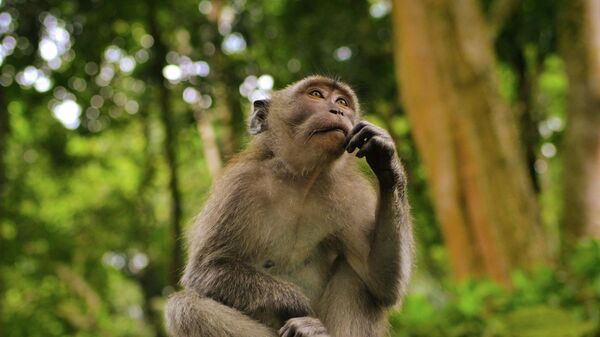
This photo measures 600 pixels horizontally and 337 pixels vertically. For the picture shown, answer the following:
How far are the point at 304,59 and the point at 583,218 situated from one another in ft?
14.9

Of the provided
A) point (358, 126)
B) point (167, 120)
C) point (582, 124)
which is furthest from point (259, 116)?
point (167, 120)

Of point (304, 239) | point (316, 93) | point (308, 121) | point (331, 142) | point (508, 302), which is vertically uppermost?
point (316, 93)

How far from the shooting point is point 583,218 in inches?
389

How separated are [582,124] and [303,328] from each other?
285 inches

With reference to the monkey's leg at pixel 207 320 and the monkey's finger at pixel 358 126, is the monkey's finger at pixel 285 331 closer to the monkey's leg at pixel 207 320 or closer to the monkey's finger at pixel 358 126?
the monkey's leg at pixel 207 320

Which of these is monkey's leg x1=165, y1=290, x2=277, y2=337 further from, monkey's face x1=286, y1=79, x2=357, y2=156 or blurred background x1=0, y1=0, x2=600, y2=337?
blurred background x1=0, y1=0, x2=600, y2=337

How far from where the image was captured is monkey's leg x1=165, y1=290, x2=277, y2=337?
3934 mm

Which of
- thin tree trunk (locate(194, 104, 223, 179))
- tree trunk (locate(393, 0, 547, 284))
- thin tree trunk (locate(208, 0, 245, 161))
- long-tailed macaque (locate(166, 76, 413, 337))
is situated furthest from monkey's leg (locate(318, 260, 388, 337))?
thin tree trunk (locate(194, 104, 223, 179))

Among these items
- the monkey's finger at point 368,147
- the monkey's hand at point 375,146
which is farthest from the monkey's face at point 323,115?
the monkey's finger at point 368,147

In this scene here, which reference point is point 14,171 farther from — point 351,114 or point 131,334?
point 351,114

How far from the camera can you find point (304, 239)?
426cm

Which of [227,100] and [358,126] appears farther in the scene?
[227,100]

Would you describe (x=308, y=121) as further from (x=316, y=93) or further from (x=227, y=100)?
(x=227, y=100)

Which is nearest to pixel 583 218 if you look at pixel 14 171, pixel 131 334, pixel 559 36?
pixel 559 36
